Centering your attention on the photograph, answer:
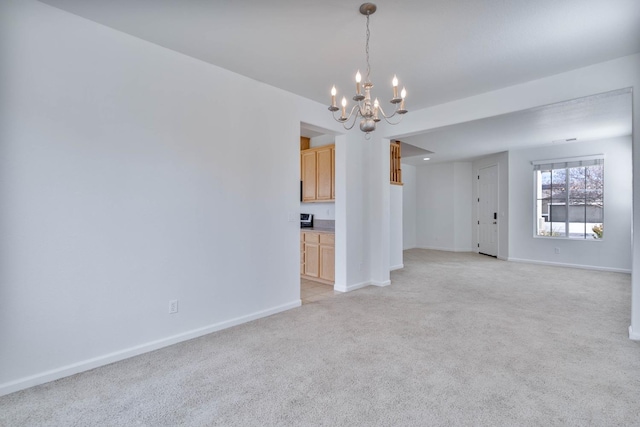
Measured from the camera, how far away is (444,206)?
9.38 meters

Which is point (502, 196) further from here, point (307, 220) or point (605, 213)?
point (307, 220)

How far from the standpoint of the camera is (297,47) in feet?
9.12

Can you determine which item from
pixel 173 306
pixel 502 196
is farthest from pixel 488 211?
pixel 173 306

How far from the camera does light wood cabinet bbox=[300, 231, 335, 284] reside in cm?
497

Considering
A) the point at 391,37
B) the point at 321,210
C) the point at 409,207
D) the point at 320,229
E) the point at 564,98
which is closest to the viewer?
the point at 391,37

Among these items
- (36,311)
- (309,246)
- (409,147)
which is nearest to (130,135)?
(36,311)

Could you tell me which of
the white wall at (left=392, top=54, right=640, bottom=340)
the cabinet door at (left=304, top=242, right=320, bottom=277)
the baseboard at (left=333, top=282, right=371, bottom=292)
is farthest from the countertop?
the white wall at (left=392, top=54, right=640, bottom=340)

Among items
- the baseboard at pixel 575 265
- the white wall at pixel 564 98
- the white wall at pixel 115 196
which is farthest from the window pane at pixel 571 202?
the white wall at pixel 115 196

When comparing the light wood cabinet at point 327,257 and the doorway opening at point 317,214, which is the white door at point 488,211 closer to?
the doorway opening at point 317,214

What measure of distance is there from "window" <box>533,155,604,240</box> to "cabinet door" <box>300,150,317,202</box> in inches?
204

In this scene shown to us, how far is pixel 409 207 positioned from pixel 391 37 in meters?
7.57

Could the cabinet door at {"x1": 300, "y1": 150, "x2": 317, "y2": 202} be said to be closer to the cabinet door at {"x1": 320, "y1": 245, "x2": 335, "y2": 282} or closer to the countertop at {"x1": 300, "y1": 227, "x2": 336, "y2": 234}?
the countertop at {"x1": 300, "y1": 227, "x2": 336, "y2": 234}

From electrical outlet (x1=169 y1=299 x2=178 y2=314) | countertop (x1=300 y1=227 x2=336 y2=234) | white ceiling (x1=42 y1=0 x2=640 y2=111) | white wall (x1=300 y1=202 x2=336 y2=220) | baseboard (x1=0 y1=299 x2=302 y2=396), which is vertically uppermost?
white ceiling (x1=42 y1=0 x2=640 y2=111)

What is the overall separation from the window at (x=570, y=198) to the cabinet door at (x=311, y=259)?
17.2 feet
